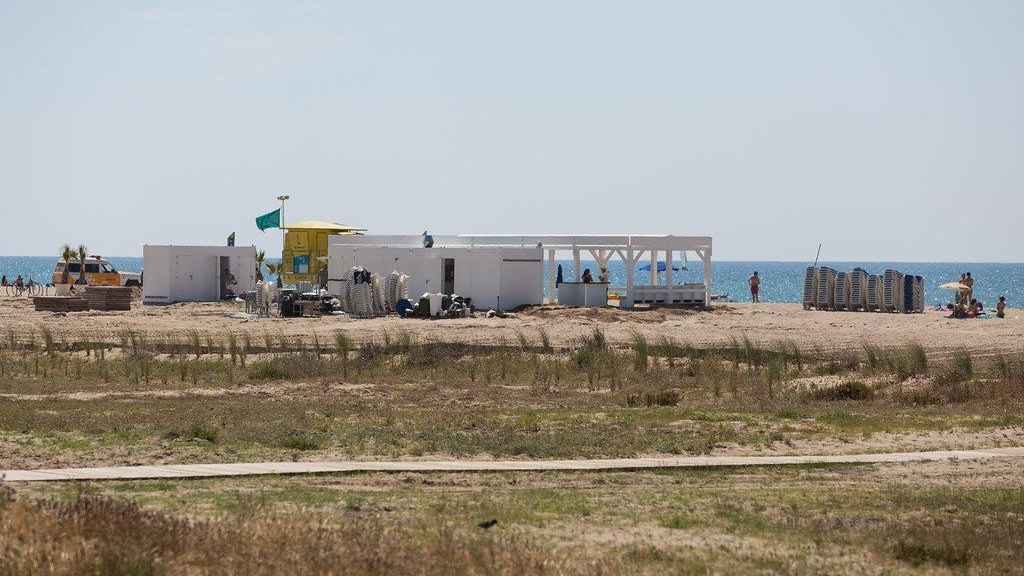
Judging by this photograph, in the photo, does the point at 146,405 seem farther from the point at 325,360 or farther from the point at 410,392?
the point at 325,360

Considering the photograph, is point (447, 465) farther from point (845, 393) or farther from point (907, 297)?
point (907, 297)

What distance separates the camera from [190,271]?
48.9m

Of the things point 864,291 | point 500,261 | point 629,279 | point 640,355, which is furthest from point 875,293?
point 640,355

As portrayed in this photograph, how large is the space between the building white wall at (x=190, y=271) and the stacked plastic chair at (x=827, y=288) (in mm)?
19708

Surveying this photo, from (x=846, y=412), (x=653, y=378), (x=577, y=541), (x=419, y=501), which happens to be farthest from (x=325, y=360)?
(x=577, y=541)

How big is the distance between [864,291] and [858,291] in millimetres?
239

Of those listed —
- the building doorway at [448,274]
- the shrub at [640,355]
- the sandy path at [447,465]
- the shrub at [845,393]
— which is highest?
the building doorway at [448,274]

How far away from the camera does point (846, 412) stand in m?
19.8

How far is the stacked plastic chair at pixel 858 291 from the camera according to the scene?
4559cm

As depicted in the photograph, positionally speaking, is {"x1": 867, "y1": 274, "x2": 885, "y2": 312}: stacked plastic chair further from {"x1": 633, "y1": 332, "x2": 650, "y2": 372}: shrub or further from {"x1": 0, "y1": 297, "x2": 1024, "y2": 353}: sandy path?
{"x1": 633, "y1": 332, "x2": 650, "y2": 372}: shrub

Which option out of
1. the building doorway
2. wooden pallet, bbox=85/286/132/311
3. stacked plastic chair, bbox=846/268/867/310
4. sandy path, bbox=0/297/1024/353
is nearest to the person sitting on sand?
sandy path, bbox=0/297/1024/353

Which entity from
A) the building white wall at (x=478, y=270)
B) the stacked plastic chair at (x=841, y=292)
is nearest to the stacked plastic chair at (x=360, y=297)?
the building white wall at (x=478, y=270)

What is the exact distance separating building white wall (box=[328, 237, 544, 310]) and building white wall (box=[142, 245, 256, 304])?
6770mm

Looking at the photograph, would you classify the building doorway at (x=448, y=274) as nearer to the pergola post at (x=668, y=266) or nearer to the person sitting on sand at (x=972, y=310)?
the pergola post at (x=668, y=266)
